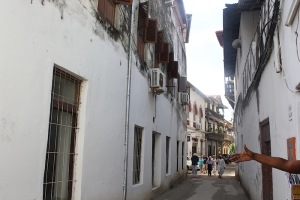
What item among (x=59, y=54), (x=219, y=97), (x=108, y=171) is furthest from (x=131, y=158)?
(x=219, y=97)

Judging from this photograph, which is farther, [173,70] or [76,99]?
[173,70]

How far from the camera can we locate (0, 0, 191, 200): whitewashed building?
13.7ft

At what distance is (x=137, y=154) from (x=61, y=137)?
4387 mm

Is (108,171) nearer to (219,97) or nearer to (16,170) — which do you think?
(16,170)

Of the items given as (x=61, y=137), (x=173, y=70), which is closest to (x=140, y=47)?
(x=173, y=70)

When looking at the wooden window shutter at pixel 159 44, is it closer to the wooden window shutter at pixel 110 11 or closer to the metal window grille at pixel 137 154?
the metal window grille at pixel 137 154

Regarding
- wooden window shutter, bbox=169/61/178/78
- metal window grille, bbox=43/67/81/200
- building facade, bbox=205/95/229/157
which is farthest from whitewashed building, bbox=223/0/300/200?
building facade, bbox=205/95/229/157

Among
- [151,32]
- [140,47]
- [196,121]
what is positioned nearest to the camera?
[140,47]

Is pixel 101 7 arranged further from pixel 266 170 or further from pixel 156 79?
pixel 266 170

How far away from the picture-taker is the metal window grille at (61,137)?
525cm

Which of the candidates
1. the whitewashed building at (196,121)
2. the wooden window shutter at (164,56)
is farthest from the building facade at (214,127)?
the wooden window shutter at (164,56)

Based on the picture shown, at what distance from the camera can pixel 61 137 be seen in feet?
18.3

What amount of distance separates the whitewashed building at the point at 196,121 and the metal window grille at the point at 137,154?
A: 25.0 m

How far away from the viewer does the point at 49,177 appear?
5.24 m
